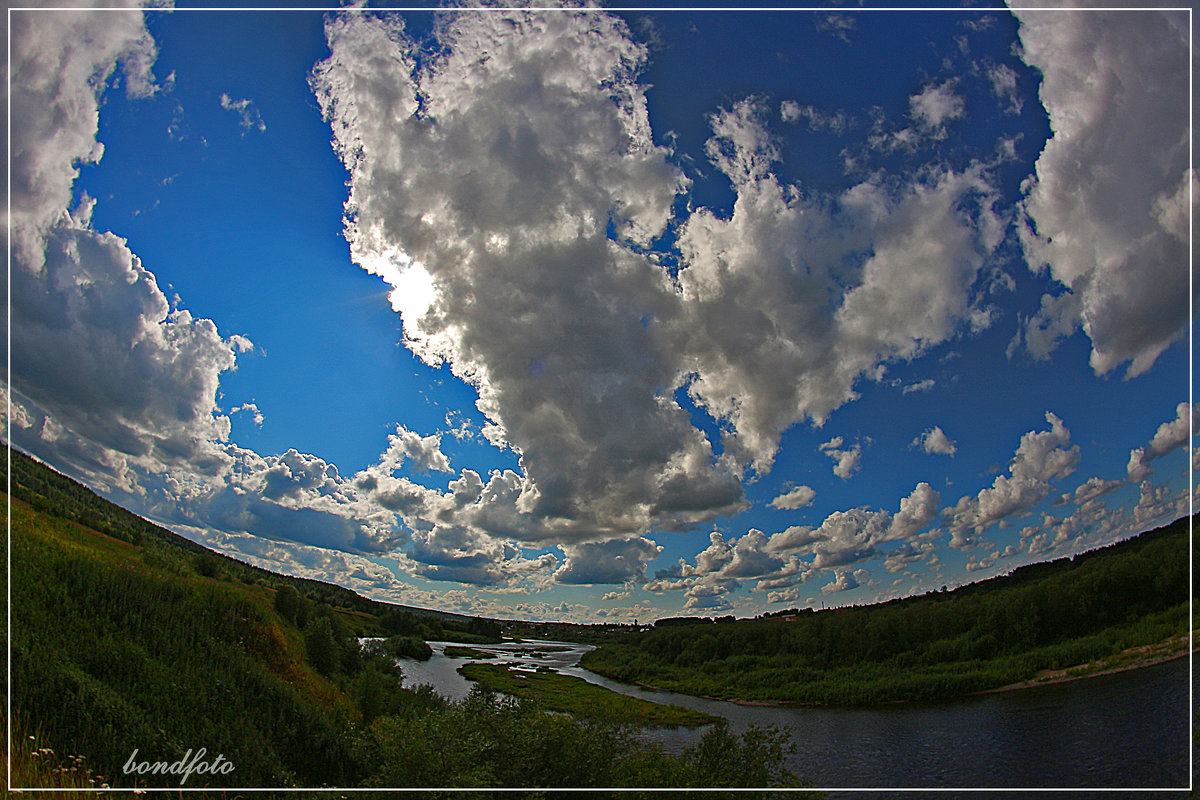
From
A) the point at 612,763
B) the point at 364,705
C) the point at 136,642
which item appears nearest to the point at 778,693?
the point at 364,705

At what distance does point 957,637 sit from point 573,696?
53877 millimetres

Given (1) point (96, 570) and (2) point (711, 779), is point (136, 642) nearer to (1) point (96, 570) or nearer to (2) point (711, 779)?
(1) point (96, 570)

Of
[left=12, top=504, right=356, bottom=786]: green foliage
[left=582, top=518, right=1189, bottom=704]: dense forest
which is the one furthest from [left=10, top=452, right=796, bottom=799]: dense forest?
[left=582, top=518, right=1189, bottom=704]: dense forest

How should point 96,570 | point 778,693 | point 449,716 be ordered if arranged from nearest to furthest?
point 449,716 < point 96,570 < point 778,693

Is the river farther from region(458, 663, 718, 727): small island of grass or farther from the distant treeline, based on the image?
the distant treeline

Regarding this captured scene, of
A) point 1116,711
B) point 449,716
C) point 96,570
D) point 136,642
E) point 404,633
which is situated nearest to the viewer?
point 449,716

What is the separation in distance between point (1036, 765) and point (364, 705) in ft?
149

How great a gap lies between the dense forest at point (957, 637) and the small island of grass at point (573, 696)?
18.9 metres

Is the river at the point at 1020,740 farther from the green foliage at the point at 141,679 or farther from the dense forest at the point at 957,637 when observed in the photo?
the green foliage at the point at 141,679

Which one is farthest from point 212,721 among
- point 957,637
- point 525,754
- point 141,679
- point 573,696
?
point 957,637

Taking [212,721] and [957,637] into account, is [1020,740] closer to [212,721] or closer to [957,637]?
[957,637]

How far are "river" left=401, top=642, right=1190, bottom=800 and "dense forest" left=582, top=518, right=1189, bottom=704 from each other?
6.81 meters

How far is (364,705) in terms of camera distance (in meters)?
40.8

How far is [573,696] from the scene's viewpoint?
69.2 m
